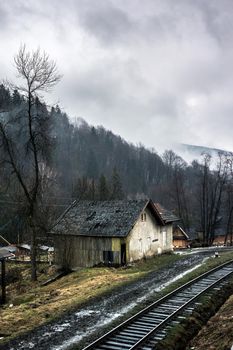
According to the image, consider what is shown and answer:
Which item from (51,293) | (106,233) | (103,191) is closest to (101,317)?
(51,293)

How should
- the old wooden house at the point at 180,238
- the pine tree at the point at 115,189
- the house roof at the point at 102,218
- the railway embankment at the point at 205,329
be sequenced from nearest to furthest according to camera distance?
the railway embankment at the point at 205,329, the house roof at the point at 102,218, the old wooden house at the point at 180,238, the pine tree at the point at 115,189

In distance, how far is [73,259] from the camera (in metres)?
34.4

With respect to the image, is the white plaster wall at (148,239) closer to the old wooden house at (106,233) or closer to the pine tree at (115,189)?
the old wooden house at (106,233)

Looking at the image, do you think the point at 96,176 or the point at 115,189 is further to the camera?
the point at 96,176

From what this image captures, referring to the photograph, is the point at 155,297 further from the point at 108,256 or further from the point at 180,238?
the point at 180,238

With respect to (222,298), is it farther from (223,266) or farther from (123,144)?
(123,144)

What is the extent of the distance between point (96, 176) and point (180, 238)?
65.5 m

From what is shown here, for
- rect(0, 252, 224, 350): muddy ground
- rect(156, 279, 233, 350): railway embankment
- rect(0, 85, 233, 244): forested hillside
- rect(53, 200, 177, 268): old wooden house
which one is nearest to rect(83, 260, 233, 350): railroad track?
rect(156, 279, 233, 350): railway embankment

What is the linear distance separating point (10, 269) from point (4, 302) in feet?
41.6

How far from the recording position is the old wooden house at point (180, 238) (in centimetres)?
6856

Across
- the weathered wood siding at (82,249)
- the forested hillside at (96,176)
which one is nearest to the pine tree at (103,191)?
the forested hillside at (96,176)

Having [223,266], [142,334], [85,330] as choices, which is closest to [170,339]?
[142,334]

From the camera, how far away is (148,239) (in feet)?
119

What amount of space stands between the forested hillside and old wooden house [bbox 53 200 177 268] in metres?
2.60
